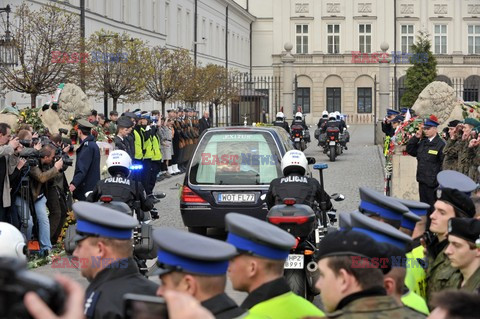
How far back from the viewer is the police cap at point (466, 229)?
224 inches

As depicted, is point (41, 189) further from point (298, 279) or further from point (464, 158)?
point (464, 158)

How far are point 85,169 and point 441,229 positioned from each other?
826cm

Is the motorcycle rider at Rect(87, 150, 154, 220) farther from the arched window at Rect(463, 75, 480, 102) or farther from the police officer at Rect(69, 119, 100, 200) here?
the arched window at Rect(463, 75, 480, 102)

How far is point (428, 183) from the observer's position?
1517cm

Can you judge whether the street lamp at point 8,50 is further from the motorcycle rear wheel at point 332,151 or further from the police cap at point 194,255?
the police cap at point 194,255

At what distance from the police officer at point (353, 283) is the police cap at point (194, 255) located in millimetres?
405

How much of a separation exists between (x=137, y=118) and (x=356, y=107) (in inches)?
2299

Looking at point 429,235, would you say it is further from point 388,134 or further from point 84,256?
point 388,134

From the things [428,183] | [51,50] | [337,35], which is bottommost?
[428,183]

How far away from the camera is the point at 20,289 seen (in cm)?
268

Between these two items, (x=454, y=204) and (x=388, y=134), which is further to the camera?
(x=388, y=134)

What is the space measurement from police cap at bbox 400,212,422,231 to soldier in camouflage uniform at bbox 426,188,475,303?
1.06 feet

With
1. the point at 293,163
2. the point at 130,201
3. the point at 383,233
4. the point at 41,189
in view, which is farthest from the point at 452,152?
the point at 383,233

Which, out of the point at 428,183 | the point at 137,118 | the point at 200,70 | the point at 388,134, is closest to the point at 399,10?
the point at 200,70
